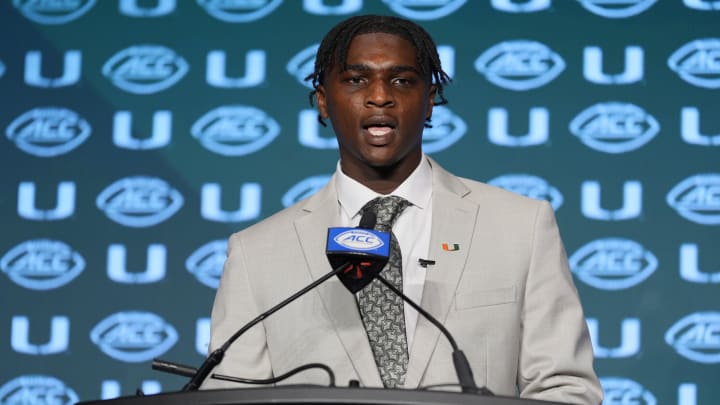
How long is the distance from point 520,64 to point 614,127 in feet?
1.31

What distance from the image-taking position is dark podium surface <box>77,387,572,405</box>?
1.38 m

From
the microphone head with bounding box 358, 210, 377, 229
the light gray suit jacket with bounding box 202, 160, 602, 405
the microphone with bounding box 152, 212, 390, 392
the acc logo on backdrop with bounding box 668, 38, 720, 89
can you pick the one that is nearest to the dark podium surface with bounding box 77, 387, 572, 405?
the microphone with bounding box 152, 212, 390, 392

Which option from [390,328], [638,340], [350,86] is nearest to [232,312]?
[390,328]

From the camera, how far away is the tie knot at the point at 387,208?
2283 mm

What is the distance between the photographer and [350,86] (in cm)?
230

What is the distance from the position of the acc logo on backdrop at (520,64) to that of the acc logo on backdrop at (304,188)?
691mm

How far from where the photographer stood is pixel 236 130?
3.86 metres

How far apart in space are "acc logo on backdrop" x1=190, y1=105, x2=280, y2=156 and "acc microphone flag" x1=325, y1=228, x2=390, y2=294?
2177 millimetres

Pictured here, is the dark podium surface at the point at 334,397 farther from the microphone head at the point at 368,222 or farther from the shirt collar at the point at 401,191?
the shirt collar at the point at 401,191

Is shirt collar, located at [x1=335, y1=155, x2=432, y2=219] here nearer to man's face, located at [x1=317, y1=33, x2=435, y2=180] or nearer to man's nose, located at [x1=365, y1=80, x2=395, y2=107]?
man's face, located at [x1=317, y1=33, x2=435, y2=180]

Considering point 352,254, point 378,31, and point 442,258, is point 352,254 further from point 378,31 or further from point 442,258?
point 378,31

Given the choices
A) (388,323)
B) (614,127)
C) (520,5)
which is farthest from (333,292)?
(520,5)

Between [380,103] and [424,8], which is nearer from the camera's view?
[380,103]

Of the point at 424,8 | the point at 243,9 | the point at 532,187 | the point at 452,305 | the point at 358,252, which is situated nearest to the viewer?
the point at 358,252
